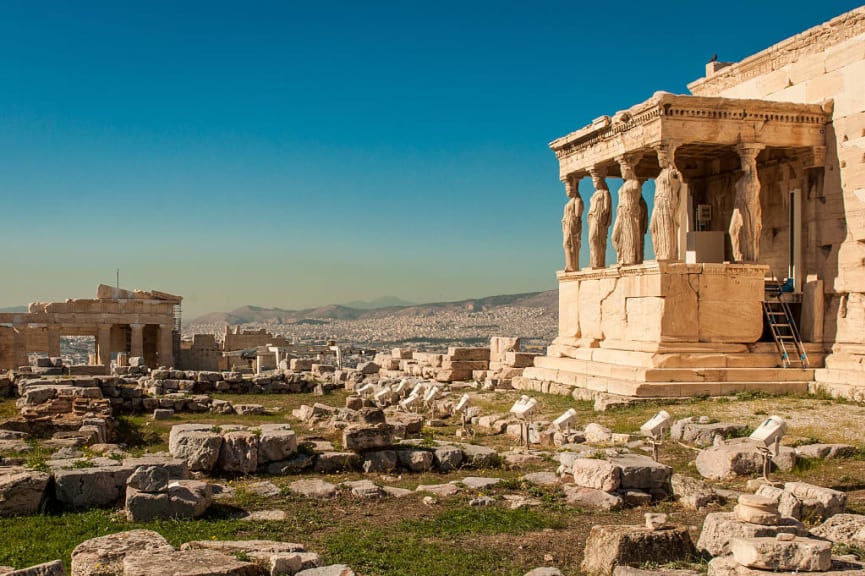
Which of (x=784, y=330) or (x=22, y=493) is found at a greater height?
(x=784, y=330)

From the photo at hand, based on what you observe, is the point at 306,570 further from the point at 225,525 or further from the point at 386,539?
the point at 225,525

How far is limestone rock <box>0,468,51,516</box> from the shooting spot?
7902 mm

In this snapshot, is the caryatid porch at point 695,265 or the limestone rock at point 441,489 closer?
the limestone rock at point 441,489

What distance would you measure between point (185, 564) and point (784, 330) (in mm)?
14223

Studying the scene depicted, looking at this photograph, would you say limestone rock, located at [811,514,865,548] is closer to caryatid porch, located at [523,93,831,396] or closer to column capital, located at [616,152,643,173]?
caryatid porch, located at [523,93,831,396]

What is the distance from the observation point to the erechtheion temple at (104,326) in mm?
34500

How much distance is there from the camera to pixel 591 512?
8375 millimetres

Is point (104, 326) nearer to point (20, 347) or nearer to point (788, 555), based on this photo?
point (20, 347)

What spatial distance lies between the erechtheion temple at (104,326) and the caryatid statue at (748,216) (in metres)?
26.2

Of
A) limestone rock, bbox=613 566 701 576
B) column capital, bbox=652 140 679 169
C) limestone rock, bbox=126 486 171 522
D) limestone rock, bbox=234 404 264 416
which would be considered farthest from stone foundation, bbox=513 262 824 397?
limestone rock, bbox=613 566 701 576

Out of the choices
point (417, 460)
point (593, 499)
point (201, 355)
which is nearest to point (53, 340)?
point (201, 355)

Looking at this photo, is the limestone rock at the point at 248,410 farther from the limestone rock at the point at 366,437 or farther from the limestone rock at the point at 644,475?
the limestone rock at the point at 644,475

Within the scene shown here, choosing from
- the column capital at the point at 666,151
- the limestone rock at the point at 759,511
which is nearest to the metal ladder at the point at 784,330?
the column capital at the point at 666,151

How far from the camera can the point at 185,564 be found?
18.9 feet
